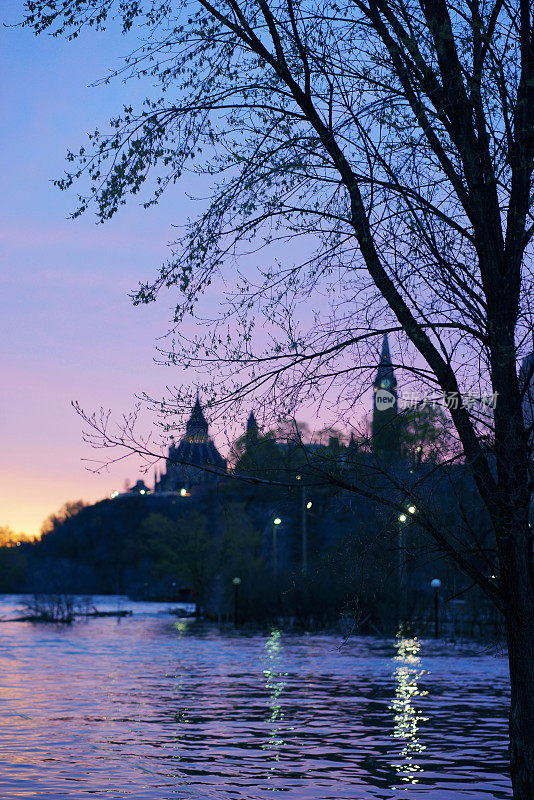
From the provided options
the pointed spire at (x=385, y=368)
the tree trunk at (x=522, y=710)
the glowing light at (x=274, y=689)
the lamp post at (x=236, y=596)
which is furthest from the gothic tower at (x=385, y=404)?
the lamp post at (x=236, y=596)

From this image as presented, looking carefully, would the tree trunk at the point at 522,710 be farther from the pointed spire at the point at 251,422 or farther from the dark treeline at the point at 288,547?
the pointed spire at the point at 251,422

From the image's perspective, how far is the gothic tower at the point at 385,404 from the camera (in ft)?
32.4

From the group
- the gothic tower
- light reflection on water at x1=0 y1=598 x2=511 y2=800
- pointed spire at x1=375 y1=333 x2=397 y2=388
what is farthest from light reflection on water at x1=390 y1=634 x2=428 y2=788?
pointed spire at x1=375 y1=333 x2=397 y2=388

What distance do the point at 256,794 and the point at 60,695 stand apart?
13722 millimetres

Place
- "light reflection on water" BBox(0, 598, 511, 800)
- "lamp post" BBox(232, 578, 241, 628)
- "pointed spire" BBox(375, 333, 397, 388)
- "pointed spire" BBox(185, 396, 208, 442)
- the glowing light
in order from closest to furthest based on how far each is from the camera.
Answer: "pointed spire" BBox(185, 396, 208, 442)
"pointed spire" BBox(375, 333, 397, 388)
"light reflection on water" BBox(0, 598, 511, 800)
the glowing light
"lamp post" BBox(232, 578, 241, 628)

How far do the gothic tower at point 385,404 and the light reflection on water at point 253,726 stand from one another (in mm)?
5124

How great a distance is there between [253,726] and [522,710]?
11511 millimetres

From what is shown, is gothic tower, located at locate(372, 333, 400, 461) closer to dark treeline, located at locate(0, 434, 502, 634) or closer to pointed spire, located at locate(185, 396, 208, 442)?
dark treeline, located at locate(0, 434, 502, 634)

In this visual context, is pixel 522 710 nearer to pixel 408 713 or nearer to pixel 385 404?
pixel 385 404

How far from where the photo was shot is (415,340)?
9.53 meters

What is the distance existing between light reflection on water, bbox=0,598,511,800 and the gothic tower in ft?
16.8

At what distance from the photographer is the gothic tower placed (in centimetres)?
987

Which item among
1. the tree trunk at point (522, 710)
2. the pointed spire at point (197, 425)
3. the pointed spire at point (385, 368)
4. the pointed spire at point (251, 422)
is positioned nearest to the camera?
the tree trunk at point (522, 710)

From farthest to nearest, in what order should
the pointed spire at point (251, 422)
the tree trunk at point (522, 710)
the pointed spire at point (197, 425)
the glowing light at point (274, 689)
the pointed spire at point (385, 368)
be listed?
the glowing light at point (274, 689), the pointed spire at point (251, 422), the pointed spire at point (385, 368), the pointed spire at point (197, 425), the tree trunk at point (522, 710)
